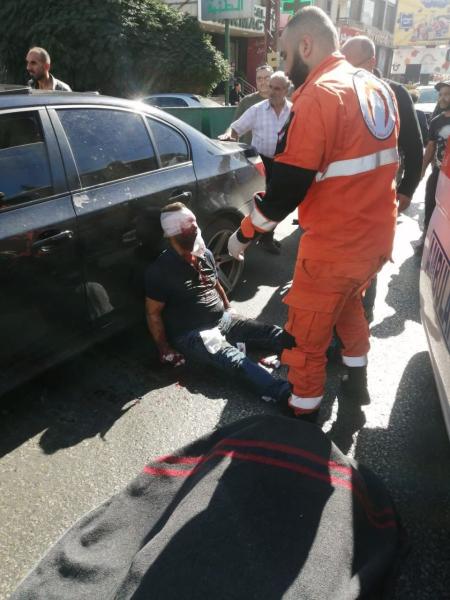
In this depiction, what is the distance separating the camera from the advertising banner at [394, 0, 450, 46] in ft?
171

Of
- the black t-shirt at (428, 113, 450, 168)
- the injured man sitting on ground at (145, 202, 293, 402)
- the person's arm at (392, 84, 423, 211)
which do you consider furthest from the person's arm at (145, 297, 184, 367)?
the black t-shirt at (428, 113, 450, 168)

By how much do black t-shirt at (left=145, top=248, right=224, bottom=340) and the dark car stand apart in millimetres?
177

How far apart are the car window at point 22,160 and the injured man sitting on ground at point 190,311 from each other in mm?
726

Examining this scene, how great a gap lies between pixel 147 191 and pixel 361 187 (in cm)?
139

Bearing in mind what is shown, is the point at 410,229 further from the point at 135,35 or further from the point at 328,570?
the point at 135,35

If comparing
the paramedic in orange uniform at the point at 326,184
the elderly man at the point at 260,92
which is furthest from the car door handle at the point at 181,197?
the elderly man at the point at 260,92

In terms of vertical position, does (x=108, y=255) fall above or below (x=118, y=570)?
above

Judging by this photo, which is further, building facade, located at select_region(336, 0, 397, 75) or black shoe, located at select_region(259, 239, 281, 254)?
building facade, located at select_region(336, 0, 397, 75)

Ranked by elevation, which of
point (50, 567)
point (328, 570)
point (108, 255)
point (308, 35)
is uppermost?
point (308, 35)

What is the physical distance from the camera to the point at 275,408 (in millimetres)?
2715

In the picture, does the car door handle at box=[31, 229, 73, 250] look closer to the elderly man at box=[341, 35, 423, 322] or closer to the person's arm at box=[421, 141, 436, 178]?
the elderly man at box=[341, 35, 423, 322]

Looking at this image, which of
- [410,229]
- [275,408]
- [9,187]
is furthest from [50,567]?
[410,229]

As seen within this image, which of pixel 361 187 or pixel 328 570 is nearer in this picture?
pixel 328 570

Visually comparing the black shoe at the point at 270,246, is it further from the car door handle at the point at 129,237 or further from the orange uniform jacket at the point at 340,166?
the orange uniform jacket at the point at 340,166
